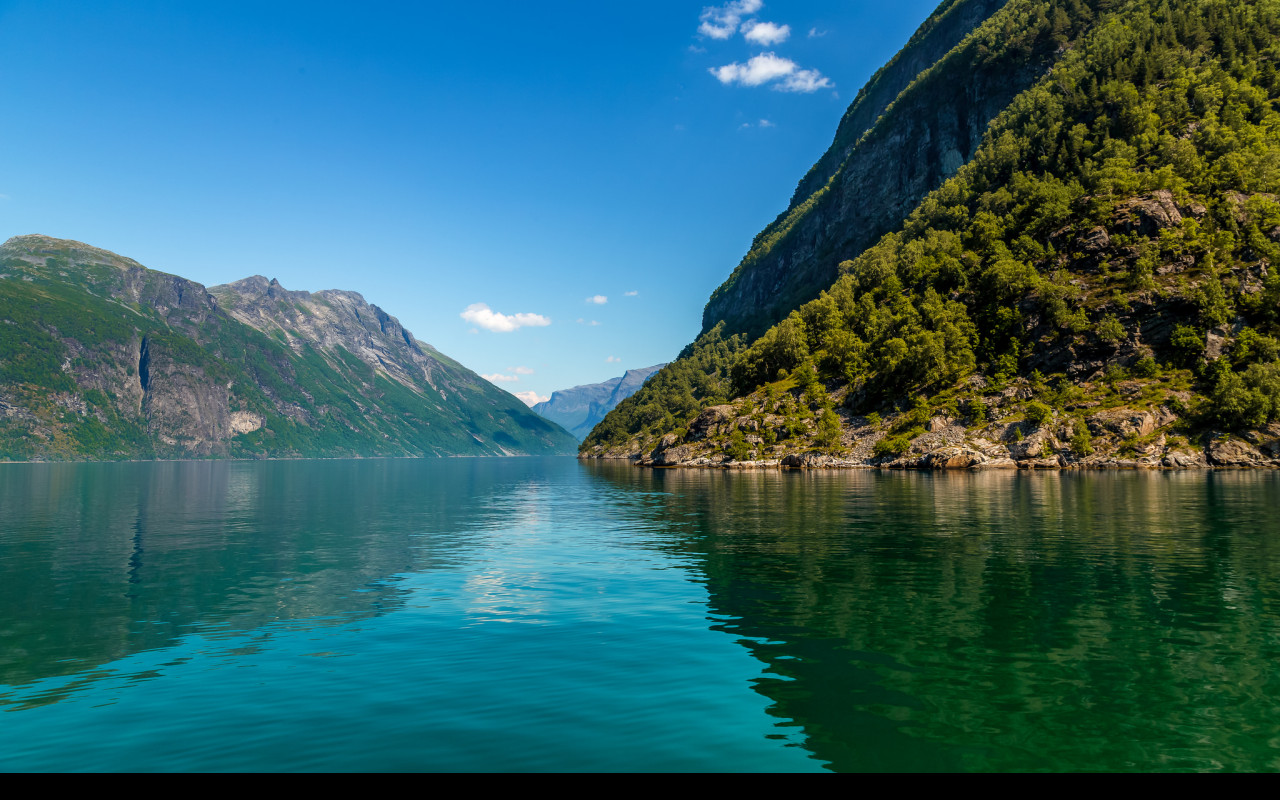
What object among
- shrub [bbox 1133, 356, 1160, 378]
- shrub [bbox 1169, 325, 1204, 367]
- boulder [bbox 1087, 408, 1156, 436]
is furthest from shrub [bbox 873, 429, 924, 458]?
shrub [bbox 1169, 325, 1204, 367]

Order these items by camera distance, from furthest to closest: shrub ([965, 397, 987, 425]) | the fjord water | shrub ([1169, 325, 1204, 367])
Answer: shrub ([965, 397, 987, 425]), shrub ([1169, 325, 1204, 367]), the fjord water

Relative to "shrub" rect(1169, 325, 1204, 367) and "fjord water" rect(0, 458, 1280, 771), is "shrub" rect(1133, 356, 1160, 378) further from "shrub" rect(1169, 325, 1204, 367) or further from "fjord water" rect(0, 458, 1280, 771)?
"fjord water" rect(0, 458, 1280, 771)

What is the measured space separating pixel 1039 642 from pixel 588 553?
91.6ft

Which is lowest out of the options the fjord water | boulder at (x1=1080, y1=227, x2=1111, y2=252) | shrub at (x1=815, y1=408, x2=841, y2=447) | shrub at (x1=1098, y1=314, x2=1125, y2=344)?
the fjord water

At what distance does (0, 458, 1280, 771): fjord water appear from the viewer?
16328 mm

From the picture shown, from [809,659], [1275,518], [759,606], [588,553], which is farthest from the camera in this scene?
[1275,518]

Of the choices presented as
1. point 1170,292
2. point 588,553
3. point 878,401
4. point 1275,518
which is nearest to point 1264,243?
point 1170,292

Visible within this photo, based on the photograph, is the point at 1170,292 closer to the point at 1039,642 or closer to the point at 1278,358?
the point at 1278,358

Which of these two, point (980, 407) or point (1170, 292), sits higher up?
point (1170, 292)

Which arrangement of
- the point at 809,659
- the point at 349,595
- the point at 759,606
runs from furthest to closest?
the point at 349,595, the point at 759,606, the point at 809,659

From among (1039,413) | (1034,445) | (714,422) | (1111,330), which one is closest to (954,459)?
(1034,445)

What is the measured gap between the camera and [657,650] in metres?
23.9

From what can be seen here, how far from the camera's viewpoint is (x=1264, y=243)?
153375 millimetres

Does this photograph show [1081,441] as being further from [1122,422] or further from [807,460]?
[807,460]
